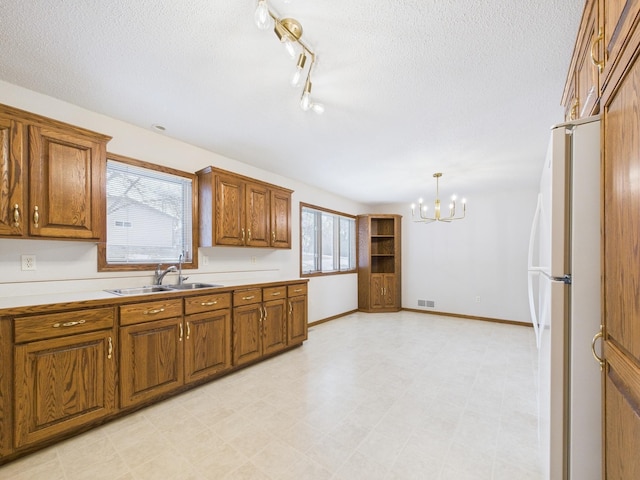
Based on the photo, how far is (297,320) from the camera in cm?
373

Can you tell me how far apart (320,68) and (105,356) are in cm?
240

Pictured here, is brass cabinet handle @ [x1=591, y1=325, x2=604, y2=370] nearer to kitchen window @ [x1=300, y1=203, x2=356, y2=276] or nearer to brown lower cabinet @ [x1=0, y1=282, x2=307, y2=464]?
brown lower cabinet @ [x1=0, y1=282, x2=307, y2=464]

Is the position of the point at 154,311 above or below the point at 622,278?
below

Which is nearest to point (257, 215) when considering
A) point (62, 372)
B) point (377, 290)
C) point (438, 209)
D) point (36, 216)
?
point (36, 216)

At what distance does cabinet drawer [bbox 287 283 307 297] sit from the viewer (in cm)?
366

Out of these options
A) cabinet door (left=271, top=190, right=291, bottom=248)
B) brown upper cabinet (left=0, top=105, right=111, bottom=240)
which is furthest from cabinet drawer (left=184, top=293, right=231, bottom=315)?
cabinet door (left=271, top=190, right=291, bottom=248)

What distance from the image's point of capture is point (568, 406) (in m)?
1.12

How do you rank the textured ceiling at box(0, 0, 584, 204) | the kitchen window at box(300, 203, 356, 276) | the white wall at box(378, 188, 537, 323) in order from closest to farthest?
the textured ceiling at box(0, 0, 584, 204) → the kitchen window at box(300, 203, 356, 276) → the white wall at box(378, 188, 537, 323)

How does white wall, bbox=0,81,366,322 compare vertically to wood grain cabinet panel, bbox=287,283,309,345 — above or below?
above

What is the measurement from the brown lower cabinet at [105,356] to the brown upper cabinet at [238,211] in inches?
25.7

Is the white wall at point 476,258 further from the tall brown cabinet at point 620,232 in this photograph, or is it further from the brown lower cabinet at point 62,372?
the brown lower cabinet at point 62,372

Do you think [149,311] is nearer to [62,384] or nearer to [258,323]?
[62,384]

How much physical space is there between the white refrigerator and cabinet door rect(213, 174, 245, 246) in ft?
9.06

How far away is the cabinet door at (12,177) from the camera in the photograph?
1.82 metres
